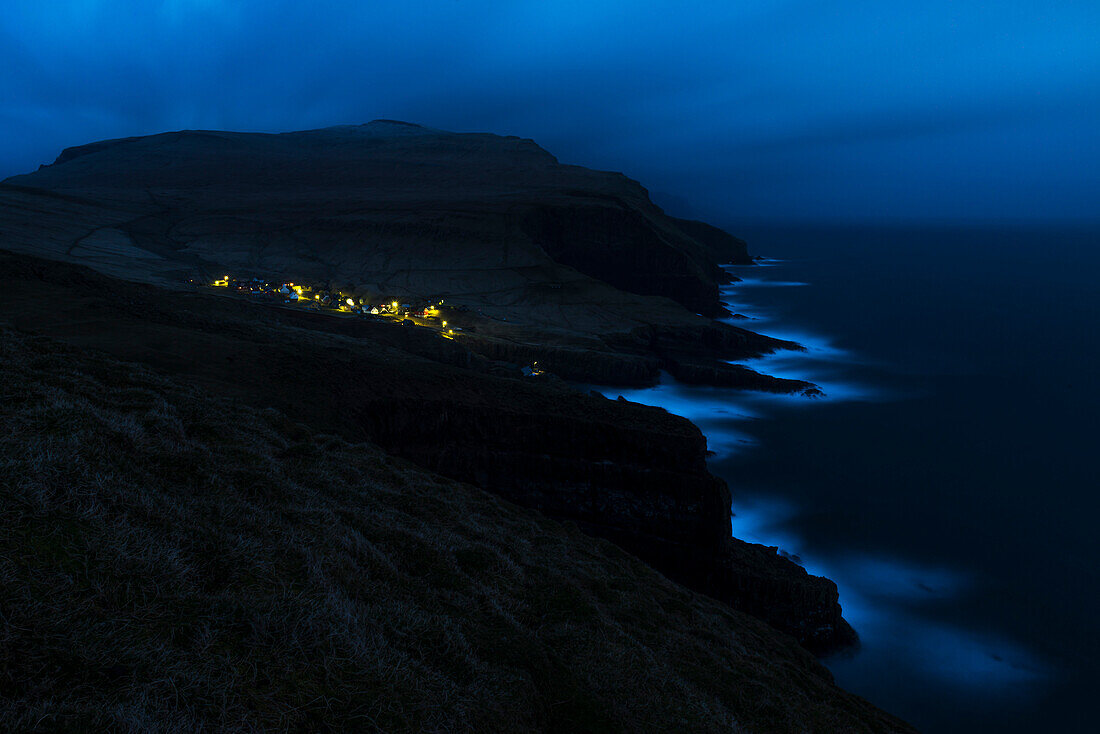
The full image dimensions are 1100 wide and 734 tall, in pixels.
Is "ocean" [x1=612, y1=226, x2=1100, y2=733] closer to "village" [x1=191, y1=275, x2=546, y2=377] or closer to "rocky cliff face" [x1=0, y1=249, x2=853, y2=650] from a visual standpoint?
"rocky cliff face" [x1=0, y1=249, x2=853, y2=650]

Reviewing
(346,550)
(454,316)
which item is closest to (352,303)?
(454,316)

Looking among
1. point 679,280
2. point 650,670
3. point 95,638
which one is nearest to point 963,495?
point 650,670

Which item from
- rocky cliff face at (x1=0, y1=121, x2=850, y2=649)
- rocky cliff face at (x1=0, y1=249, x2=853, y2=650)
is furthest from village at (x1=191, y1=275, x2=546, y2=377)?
rocky cliff face at (x1=0, y1=249, x2=853, y2=650)

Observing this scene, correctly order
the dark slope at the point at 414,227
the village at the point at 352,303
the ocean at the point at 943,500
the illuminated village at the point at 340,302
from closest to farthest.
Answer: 1. the ocean at the point at 943,500
2. the village at the point at 352,303
3. the illuminated village at the point at 340,302
4. the dark slope at the point at 414,227

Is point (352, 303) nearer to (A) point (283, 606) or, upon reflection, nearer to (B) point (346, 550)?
(B) point (346, 550)

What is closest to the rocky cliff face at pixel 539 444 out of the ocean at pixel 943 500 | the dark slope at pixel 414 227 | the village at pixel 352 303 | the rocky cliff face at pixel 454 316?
the rocky cliff face at pixel 454 316

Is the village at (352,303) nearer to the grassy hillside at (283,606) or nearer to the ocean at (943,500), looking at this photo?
the ocean at (943,500)
